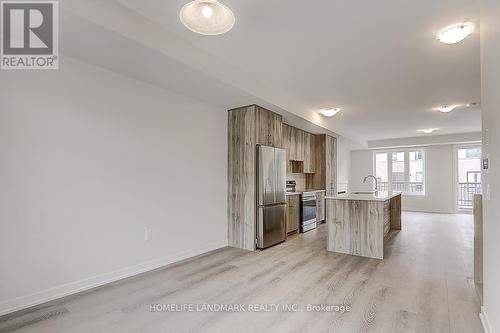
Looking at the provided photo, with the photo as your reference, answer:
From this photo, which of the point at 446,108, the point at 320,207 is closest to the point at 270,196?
the point at 320,207

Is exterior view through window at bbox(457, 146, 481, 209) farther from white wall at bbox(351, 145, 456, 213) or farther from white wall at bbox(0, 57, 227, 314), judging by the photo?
white wall at bbox(0, 57, 227, 314)

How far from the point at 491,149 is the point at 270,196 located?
3013 millimetres

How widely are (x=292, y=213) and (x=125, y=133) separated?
141 inches

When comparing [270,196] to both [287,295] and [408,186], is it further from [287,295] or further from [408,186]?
[408,186]

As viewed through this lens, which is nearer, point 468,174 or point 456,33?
point 456,33

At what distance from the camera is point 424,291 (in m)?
2.65

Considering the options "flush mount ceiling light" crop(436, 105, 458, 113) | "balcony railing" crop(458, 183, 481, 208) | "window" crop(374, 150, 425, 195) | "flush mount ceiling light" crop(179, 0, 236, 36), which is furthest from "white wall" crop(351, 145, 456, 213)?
"flush mount ceiling light" crop(179, 0, 236, 36)

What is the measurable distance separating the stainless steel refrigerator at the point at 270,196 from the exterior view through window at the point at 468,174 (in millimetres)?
6947

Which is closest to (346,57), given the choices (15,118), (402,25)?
(402,25)

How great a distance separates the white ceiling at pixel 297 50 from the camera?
218 centimetres

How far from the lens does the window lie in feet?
28.9

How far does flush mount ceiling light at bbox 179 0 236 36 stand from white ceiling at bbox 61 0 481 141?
0.33 metres

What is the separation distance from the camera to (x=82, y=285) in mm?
2678

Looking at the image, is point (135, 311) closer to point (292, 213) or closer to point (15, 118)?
point (15, 118)
